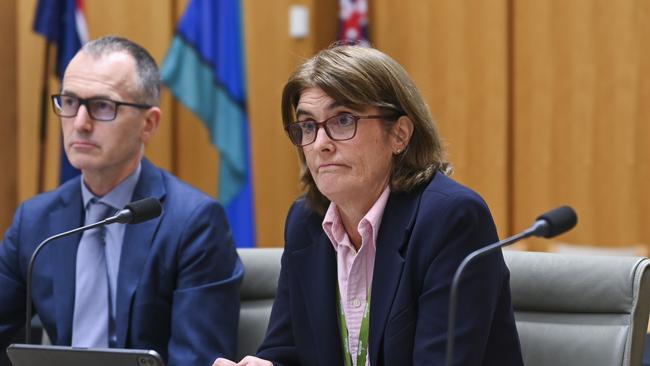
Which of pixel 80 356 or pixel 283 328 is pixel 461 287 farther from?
pixel 80 356

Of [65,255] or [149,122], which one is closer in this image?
[65,255]

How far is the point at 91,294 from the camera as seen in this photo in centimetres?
286

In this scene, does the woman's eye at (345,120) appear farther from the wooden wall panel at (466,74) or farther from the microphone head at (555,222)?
the wooden wall panel at (466,74)

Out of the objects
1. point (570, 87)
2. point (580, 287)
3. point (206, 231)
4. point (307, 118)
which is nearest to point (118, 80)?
point (206, 231)

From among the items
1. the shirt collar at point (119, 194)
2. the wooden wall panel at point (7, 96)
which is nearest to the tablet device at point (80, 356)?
the shirt collar at point (119, 194)

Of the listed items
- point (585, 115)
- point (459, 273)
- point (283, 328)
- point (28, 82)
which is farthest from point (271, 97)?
point (459, 273)

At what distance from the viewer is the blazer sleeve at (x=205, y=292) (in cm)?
270

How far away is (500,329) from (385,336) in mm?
259

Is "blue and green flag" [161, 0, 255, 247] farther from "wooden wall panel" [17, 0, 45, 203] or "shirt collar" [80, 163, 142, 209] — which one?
"shirt collar" [80, 163, 142, 209]

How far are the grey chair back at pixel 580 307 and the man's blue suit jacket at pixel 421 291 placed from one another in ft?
0.71

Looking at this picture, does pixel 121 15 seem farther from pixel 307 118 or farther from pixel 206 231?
pixel 307 118

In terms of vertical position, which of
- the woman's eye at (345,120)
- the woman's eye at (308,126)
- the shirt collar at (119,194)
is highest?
the woman's eye at (345,120)

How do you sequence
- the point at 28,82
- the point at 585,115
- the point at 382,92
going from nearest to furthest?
the point at 382,92, the point at 585,115, the point at 28,82

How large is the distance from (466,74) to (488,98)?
0.63ft
